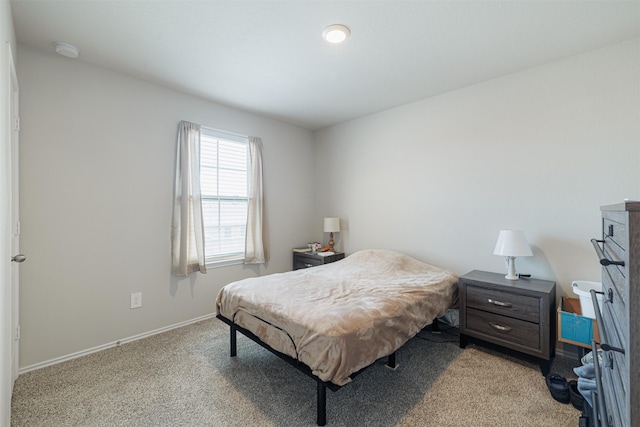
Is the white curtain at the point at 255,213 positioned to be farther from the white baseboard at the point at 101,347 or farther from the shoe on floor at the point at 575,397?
the shoe on floor at the point at 575,397

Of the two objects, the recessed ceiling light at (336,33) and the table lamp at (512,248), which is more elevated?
the recessed ceiling light at (336,33)

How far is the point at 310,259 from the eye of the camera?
390 cm

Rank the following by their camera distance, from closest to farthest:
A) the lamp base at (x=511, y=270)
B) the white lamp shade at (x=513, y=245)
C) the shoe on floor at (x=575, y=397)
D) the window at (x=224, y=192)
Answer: the shoe on floor at (x=575, y=397), the white lamp shade at (x=513, y=245), the lamp base at (x=511, y=270), the window at (x=224, y=192)

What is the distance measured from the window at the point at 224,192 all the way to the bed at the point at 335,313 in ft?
3.62

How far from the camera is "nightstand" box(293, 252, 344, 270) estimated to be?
3787mm

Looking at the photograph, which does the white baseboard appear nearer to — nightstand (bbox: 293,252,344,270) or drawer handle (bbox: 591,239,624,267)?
nightstand (bbox: 293,252,344,270)

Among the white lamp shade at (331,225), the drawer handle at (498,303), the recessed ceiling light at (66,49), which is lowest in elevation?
the drawer handle at (498,303)

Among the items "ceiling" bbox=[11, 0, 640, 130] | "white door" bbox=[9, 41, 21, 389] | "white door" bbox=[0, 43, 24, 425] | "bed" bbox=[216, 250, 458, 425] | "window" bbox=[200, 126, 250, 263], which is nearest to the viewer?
"white door" bbox=[0, 43, 24, 425]

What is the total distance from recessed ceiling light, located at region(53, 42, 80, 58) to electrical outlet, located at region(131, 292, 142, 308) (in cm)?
213

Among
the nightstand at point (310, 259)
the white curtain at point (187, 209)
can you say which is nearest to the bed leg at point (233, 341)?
the white curtain at point (187, 209)

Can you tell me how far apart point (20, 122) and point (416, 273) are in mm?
3665

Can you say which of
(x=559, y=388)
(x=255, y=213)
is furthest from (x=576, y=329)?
(x=255, y=213)

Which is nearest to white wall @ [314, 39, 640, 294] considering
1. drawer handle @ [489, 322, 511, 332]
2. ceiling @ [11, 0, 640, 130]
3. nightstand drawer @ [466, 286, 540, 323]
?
ceiling @ [11, 0, 640, 130]

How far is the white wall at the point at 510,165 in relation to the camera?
2211 millimetres
